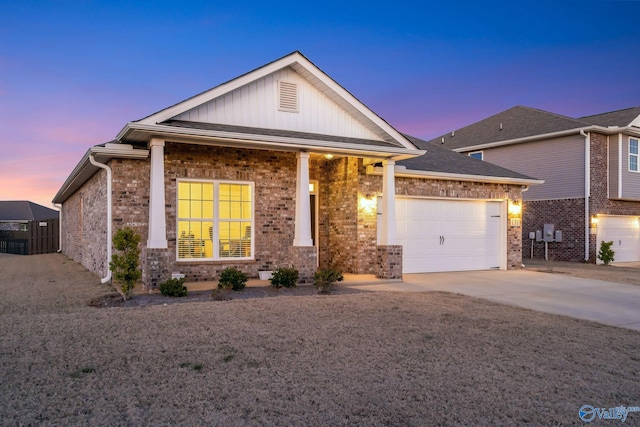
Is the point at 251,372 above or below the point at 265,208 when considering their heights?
below

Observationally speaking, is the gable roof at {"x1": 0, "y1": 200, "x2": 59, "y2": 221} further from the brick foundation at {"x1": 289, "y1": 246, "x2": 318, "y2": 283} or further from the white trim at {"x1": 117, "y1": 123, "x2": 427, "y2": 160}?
the brick foundation at {"x1": 289, "y1": 246, "x2": 318, "y2": 283}

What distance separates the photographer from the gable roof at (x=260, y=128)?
931 cm

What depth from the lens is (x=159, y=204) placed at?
9422mm

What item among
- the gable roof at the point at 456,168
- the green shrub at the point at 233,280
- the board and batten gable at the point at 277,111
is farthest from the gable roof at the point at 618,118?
the green shrub at the point at 233,280

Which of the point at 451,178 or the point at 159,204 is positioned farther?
the point at 451,178

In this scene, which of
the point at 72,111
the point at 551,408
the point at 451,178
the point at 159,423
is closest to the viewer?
the point at 159,423

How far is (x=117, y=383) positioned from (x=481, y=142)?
21.7 meters

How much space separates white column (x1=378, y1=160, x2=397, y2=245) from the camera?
1177 centimetres

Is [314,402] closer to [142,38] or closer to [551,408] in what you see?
[551,408]

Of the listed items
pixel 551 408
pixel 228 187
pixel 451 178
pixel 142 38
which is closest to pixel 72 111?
pixel 142 38

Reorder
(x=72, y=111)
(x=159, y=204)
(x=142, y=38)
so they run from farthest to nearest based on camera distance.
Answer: (x=72, y=111) → (x=142, y=38) → (x=159, y=204)

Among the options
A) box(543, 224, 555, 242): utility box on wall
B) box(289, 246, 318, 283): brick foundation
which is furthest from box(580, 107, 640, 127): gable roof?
box(289, 246, 318, 283): brick foundation

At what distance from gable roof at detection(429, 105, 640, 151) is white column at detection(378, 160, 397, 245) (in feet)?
36.5

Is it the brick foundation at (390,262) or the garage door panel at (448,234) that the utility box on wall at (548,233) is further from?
the brick foundation at (390,262)
